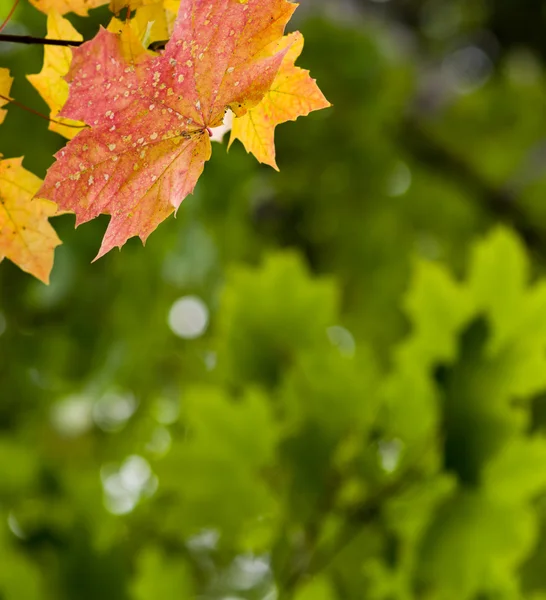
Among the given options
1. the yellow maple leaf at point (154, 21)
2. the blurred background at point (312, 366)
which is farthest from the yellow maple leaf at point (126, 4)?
the blurred background at point (312, 366)

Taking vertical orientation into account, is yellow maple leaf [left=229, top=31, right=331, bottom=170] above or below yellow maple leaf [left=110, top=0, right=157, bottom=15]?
below

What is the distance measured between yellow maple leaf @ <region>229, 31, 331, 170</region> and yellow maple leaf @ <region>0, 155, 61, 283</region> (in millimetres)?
71

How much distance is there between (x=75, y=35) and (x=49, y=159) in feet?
2.46

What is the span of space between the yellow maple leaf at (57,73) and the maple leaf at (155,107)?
25mm

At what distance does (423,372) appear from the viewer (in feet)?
2.03

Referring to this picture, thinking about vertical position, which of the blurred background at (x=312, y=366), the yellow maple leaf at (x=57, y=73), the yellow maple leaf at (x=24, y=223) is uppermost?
the yellow maple leaf at (x=57, y=73)

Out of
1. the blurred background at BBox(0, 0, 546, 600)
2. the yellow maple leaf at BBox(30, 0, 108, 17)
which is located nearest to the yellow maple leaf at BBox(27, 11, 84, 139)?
the yellow maple leaf at BBox(30, 0, 108, 17)

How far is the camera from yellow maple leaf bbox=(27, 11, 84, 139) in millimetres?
235

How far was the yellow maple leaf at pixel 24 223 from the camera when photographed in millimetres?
243

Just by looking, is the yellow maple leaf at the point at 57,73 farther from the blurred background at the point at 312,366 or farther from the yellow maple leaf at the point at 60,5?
the blurred background at the point at 312,366

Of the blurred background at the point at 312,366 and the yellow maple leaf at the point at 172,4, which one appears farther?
the blurred background at the point at 312,366

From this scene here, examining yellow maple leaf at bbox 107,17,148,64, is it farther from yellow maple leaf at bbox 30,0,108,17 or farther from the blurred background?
the blurred background

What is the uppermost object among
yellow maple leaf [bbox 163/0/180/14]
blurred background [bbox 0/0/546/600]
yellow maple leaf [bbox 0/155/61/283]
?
yellow maple leaf [bbox 163/0/180/14]

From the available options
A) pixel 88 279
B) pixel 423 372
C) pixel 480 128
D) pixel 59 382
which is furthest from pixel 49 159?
pixel 480 128
